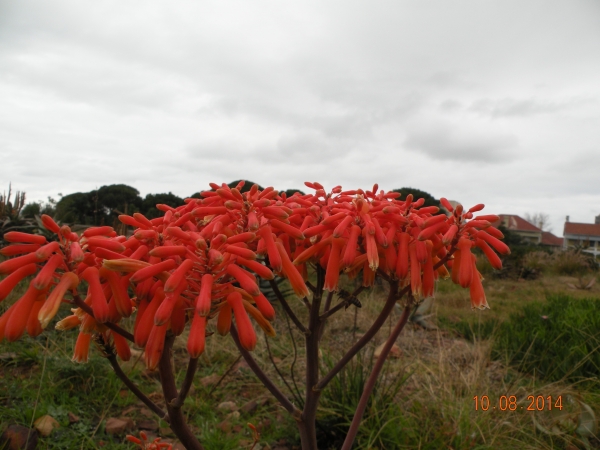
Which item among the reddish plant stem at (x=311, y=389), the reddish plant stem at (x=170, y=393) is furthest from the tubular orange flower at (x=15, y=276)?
the reddish plant stem at (x=311, y=389)

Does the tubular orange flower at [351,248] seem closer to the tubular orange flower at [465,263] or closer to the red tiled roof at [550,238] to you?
the tubular orange flower at [465,263]

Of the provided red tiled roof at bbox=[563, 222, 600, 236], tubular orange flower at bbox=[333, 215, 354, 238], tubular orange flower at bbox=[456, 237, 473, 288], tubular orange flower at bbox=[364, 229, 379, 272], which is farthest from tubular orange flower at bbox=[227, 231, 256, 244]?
red tiled roof at bbox=[563, 222, 600, 236]

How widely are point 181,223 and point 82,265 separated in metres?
0.40

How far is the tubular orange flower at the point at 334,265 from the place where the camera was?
1.70 meters

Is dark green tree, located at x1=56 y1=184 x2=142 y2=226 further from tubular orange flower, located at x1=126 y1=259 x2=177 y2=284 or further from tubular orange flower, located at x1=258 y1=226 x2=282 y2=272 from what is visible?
tubular orange flower, located at x1=126 y1=259 x2=177 y2=284

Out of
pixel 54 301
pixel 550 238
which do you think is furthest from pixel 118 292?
pixel 550 238

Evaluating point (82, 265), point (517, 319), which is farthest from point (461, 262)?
point (517, 319)

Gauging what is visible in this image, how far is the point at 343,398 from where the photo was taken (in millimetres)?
3734

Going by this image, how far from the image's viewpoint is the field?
353 centimetres

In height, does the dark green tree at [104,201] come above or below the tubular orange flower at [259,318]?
A: above

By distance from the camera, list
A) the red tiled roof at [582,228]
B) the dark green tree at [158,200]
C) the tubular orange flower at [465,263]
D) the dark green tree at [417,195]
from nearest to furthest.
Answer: the tubular orange flower at [465,263]
the dark green tree at [417,195]
the dark green tree at [158,200]
the red tiled roof at [582,228]
